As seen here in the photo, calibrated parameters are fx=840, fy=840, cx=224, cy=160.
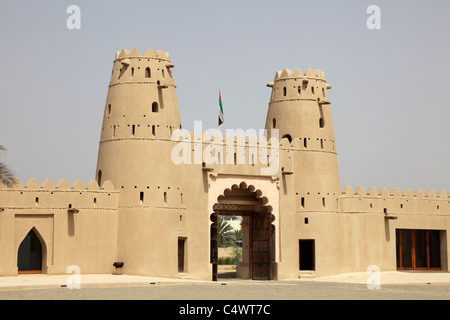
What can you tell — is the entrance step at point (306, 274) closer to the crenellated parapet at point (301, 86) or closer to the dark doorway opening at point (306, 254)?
the dark doorway opening at point (306, 254)

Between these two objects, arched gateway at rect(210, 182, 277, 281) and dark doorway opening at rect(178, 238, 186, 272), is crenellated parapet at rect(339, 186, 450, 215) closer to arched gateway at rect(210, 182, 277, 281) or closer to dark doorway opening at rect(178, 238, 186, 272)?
arched gateway at rect(210, 182, 277, 281)

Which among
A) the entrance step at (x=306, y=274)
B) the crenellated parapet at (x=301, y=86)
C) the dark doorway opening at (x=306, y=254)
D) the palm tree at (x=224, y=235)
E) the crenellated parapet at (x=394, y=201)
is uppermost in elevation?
the crenellated parapet at (x=301, y=86)

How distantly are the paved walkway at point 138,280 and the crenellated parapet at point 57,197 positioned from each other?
2760 millimetres

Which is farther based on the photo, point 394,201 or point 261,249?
point 394,201

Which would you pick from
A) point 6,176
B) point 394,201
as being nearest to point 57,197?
point 6,176

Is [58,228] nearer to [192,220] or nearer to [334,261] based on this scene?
[192,220]

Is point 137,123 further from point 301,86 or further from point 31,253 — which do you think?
point 301,86

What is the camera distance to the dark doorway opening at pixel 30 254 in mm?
33781

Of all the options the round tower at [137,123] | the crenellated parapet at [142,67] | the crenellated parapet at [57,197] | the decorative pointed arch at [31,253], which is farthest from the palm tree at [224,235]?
the decorative pointed arch at [31,253]

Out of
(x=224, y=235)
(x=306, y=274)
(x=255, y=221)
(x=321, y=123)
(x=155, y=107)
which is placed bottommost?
(x=306, y=274)

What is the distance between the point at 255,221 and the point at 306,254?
296 cm

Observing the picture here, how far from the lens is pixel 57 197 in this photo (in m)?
33.9

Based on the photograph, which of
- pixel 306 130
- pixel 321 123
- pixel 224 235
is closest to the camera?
pixel 306 130
